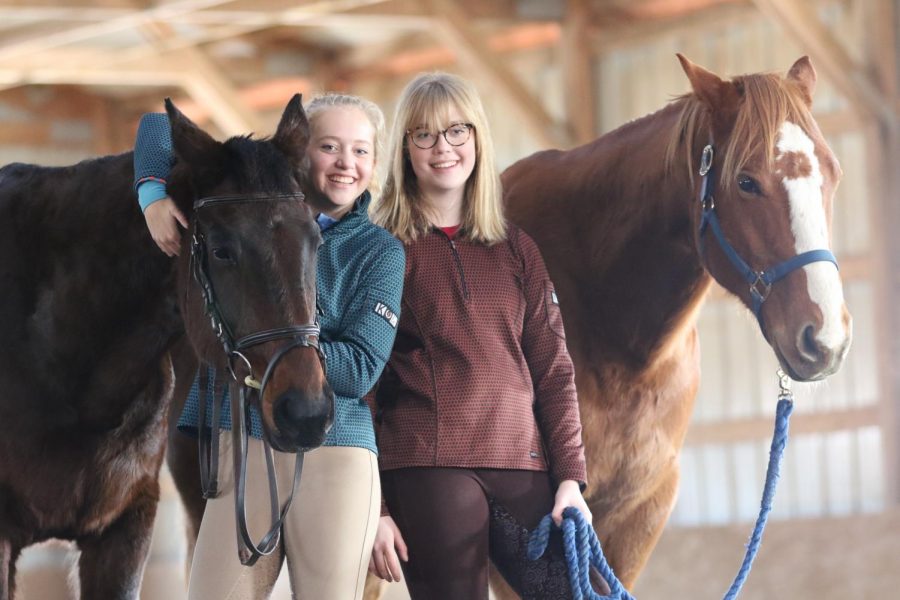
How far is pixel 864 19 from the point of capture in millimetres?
7523

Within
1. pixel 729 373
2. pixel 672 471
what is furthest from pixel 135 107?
pixel 672 471

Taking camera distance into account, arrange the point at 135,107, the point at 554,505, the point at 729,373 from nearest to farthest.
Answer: the point at 554,505, the point at 729,373, the point at 135,107

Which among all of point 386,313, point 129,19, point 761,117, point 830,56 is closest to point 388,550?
point 386,313

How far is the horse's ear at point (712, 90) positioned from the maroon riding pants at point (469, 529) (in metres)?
1.04

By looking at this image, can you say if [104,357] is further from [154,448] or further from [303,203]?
[303,203]

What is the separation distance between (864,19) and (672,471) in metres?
5.04

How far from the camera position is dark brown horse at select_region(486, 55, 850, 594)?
280 cm

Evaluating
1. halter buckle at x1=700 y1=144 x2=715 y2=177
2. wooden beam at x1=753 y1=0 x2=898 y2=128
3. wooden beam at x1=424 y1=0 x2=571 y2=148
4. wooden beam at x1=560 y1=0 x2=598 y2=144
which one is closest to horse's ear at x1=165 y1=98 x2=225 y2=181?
halter buckle at x1=700 y1=144 x2=715 y2=177

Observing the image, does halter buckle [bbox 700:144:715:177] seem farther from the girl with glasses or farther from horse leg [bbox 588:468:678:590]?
horse leg [bbox 588:468:678:590]

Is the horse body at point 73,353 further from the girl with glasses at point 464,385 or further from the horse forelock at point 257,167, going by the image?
the girl with glasses at point 464,385

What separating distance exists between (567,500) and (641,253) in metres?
0.94

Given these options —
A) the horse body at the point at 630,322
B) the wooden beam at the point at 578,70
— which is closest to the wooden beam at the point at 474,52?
the wooden beam at the point at 578,70

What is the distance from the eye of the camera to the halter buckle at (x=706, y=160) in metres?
2.95

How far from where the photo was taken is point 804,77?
3041 mm
